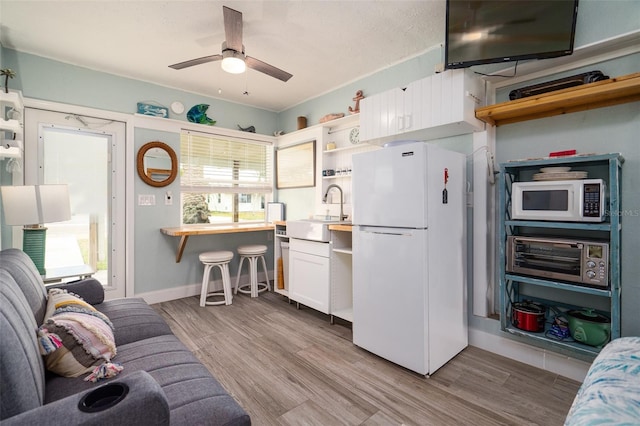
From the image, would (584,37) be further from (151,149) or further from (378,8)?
(151,149)

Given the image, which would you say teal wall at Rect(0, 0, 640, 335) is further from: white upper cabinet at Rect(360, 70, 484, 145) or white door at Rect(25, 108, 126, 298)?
white upper cabinet at Rect(360, 70, 484, 145)

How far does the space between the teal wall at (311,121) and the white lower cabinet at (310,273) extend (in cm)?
111

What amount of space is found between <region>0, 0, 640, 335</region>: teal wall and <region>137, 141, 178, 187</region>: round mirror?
0.10m

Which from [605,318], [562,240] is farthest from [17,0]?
[605,318]

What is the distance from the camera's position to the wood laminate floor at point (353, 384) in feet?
5.54

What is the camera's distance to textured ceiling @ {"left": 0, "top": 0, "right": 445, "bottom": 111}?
2230 mm

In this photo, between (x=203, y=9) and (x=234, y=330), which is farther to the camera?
(x=234, y=330)

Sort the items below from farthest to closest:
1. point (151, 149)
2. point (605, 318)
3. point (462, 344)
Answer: point (151, 149), point (462, 344), point (605, 318)

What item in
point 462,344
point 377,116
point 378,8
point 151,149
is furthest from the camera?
point 151,149

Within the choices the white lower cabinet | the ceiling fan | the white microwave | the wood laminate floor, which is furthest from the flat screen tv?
the wood laminate floor

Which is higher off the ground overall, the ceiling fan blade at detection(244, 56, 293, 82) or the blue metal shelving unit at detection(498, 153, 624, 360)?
the ceiling fan blade at detection(244, 56, 293, 82)

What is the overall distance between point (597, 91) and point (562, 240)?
36.0 inches

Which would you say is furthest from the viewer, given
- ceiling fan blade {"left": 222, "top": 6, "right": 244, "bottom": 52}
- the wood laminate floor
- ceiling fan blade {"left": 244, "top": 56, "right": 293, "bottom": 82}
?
ceiling fan blade {"left": 244, "top": 56, "right": 293, "bottom": 82}

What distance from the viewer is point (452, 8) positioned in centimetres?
204
